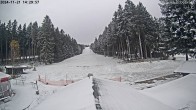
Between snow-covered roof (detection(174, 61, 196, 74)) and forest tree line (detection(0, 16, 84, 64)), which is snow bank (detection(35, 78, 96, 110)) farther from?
forest tree line (detection(0, 16, 84, 64))

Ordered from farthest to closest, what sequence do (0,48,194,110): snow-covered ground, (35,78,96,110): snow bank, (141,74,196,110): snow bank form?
(0,48,194,110): snow-covered ground, (141,74,196,110): snow bank, (35,78,96,110): snow bank

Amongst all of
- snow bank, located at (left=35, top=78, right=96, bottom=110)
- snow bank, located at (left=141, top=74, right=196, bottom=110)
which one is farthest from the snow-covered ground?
snow bank, located at (left=141, top=74, right=196, bottom=110)

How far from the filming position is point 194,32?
2244cm

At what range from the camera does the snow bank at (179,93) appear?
32.2 ft

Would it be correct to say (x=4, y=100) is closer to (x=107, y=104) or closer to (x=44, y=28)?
(x=107, y=104)

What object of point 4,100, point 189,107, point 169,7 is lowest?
point 4,100

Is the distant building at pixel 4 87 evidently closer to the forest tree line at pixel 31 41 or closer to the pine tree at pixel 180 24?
the pine tree at pixel 180 24

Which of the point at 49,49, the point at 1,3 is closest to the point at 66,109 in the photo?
the point at 1,3

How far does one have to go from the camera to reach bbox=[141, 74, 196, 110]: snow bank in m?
9.81

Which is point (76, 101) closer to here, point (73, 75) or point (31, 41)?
point (73, 75)

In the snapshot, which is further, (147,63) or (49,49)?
(49,49)

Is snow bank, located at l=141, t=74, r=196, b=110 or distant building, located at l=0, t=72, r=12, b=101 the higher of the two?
snow bank, located at l=141, t=74, r=196, b=110

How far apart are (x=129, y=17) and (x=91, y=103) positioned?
132 feet

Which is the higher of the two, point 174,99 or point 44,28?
point 44,28
